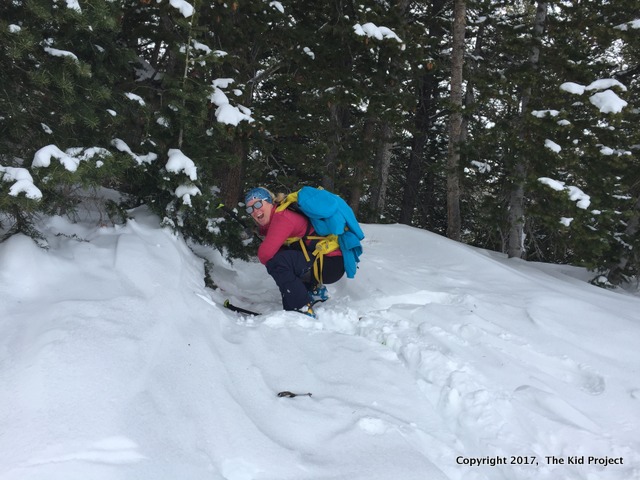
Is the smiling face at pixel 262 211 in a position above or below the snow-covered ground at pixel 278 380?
above

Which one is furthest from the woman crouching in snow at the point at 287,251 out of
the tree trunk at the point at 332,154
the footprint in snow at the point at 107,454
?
the tree trunk at the point at 332,154

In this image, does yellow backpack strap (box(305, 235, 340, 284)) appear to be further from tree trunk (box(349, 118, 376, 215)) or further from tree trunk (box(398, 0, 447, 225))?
tree trunk (box(398, 0, 447, 225))

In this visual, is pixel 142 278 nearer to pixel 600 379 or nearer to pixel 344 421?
pixel 344 421

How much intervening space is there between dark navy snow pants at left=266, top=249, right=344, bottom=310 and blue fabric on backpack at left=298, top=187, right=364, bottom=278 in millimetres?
188

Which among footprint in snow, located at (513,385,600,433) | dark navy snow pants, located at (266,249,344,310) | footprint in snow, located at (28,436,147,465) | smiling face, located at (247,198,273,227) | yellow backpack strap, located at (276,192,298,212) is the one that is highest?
yellow backpack strap, located at (276,192,298,212)

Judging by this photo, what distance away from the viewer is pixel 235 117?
175 inches

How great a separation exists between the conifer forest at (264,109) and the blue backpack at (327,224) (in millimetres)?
1063

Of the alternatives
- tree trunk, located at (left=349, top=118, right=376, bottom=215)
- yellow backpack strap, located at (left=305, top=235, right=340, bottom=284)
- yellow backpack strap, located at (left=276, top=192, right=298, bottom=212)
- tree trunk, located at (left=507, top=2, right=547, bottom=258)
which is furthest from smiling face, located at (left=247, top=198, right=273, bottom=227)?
tree trunk, located at (left=349, top=118, right=376, bottom=215)

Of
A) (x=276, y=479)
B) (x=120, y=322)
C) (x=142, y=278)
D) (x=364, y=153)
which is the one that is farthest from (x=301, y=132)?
(x=276, y=479)

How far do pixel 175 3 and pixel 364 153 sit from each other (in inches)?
A: 241

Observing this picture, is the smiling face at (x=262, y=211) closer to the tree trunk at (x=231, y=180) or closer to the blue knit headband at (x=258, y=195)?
the blue knit headband at (x=258, y=195)

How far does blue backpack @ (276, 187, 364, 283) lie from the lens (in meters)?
4.37

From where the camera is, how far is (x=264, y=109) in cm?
842

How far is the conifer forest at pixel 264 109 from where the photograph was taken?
3400 millimetres
